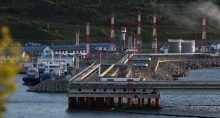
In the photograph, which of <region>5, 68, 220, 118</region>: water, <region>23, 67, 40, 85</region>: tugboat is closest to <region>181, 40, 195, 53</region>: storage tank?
<region>23, 67, 40, 85</region>: tugboat

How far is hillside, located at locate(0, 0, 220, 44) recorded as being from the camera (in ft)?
236

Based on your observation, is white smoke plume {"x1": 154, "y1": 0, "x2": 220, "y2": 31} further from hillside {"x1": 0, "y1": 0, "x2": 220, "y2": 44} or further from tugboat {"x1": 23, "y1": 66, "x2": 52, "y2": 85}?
tugboat {"x1": 23, "y1": 66, "x2": 52, "y2": 85}

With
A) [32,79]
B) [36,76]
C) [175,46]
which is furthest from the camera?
[175,46]

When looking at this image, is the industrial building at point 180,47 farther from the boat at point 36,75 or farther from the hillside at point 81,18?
the boat at point 36,75

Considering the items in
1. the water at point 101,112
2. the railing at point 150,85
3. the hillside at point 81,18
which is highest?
the hillside at point 81,18

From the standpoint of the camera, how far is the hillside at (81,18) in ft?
236

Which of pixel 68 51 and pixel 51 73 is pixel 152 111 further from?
pixel 68 51

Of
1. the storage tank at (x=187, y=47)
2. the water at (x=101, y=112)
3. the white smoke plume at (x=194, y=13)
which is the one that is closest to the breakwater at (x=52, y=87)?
the water at (x=101, y=112)

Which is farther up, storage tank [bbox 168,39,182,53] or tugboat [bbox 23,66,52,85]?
storage tank [bbox 168,39,182,53]

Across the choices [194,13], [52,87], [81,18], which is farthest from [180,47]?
[52,87]

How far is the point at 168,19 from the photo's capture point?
7588cm

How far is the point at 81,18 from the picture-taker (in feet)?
252

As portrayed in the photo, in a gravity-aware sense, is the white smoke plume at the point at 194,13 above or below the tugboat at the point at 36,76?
above

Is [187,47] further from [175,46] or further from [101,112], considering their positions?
[101,112]
